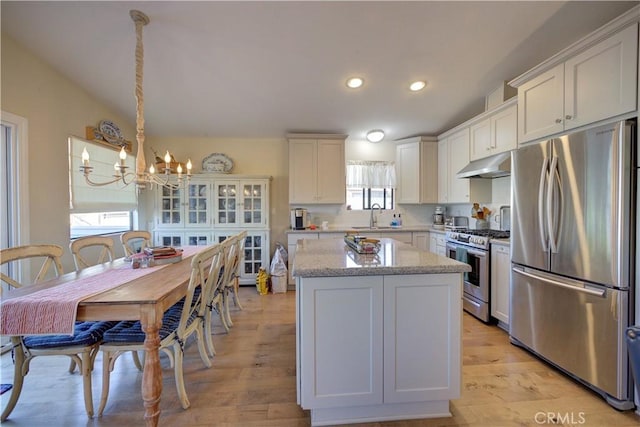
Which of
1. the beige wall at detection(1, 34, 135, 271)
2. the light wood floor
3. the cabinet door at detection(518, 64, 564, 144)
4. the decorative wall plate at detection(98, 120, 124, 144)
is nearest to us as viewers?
the light wood floor

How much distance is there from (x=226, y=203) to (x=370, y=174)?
2396mm

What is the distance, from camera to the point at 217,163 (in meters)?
4.45

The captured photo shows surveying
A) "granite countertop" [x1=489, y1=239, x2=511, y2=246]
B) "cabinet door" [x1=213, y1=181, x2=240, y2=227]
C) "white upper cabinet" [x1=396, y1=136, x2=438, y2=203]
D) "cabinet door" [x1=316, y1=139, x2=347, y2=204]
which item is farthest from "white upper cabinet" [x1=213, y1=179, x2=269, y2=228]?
"granite countertop" [x1=489, y1=239, x2=511, y2=246]

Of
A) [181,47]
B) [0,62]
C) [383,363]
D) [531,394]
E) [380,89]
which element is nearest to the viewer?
[383,363]

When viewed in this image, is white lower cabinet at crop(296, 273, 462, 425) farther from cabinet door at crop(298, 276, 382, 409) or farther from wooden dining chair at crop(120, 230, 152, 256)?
wooden dining chair at crop(120, 230, 152, 256)

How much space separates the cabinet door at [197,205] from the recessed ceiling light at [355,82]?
8.19 ft

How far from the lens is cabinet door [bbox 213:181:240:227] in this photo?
4.23 m

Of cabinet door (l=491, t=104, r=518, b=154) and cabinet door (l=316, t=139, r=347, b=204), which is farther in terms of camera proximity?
cabinet door (l=316, t=139, r=347, b=204)

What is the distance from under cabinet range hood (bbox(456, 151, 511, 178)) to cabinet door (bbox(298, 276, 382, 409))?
2.18 meters

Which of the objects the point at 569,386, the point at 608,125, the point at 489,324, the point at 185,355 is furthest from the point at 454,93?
the point at 185,355

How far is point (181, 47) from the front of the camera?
2629mm

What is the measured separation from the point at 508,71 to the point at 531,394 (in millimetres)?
3037

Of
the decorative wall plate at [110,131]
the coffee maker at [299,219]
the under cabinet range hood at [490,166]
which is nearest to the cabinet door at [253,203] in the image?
the coffee maker at [299,219]

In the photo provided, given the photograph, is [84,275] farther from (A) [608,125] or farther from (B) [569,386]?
(A) [608,125]
